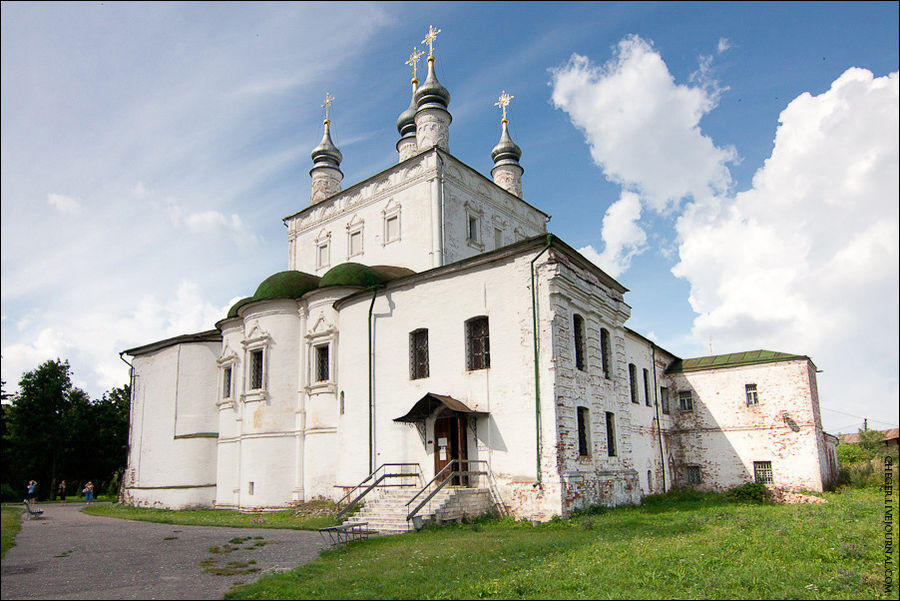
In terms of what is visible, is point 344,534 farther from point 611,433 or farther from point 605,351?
point 605,351

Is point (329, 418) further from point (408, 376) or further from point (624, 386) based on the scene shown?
point (624, 386)

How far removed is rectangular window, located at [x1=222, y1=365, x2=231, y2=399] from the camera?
24.1 metres

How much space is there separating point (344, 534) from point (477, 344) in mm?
6055

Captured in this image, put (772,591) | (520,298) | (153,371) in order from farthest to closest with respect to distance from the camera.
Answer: (153,371) → (520,298) → (772,591)

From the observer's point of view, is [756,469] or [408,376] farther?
[756,469]

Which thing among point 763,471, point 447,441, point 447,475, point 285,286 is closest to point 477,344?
point 447,441

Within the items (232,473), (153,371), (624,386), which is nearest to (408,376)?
(624,386)

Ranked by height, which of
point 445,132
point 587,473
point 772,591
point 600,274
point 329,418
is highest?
point 445,132

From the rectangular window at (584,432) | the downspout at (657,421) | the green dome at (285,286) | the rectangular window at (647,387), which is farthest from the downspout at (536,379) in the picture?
the downspout at (657,421)

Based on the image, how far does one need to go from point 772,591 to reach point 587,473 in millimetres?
8576

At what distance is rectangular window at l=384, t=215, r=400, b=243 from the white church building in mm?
130

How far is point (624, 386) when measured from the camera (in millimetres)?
20219

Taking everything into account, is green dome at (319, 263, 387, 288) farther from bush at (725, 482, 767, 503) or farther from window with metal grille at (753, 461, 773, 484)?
window with metal grille at (753, 461, 773, 484)

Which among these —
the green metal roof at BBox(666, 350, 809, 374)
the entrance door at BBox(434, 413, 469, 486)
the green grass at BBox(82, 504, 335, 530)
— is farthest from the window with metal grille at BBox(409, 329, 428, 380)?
the green metal roof at BBox(666, 350, 809, 374)
